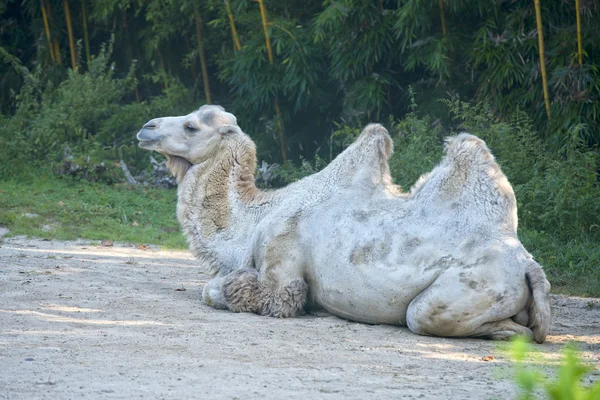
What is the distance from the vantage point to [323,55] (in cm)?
1248

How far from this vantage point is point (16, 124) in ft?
43.9

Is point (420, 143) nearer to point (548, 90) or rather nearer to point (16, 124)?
point (548, 90)

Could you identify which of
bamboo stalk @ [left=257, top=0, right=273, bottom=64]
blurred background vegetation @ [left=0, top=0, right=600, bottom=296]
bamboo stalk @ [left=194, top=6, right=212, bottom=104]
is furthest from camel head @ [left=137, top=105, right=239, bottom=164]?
bamboo stalk @ [left=194, top=6, right=212, bottom=104]

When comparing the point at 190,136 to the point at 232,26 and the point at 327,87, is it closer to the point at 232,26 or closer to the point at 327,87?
the point at 232,26

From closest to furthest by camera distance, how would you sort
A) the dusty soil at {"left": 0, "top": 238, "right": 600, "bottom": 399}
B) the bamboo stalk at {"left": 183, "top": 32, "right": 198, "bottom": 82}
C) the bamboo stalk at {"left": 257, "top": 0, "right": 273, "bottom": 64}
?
the dusty soil at {"left": 0, "top": 238, "right": 600, "bottom": 399}, the bamboo stalk at {"left": 257, "top": 0, "right": 273, "bottom": 64}, the bamboo stalk at {"left": 183, "top": 32, "right": 198, "bottom": 82}

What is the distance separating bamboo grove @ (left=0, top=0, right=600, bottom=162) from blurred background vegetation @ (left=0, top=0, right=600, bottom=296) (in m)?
0.02

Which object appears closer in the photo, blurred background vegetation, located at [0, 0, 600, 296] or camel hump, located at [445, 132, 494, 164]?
camel hump, located at [445, 132, 494, 164]

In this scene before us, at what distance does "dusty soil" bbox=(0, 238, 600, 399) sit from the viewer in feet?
12.6

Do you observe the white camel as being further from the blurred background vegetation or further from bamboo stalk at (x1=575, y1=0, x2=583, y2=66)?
bamboo stalk at (x1=575, y1=0, x2=583, y2=66)

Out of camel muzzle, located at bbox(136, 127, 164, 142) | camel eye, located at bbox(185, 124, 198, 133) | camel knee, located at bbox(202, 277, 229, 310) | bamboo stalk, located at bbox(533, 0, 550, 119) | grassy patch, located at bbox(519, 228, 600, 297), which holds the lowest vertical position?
grassy patch, located at bbox(519, 228, 600, 297)

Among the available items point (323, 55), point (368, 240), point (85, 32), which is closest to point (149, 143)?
point (368, 240)

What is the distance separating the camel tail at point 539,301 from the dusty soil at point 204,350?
0.37 feet

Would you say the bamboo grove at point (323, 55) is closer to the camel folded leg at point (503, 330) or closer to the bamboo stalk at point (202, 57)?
the bamboo stalk at point (202, 57)

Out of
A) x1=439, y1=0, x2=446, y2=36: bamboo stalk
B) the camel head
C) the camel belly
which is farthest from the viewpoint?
x1=439, y1=0, x2=446, y2=36: bamboo stalk
